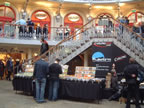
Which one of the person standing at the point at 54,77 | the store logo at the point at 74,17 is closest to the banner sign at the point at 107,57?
the person standing at the point at 54,77

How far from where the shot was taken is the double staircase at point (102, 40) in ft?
34.2

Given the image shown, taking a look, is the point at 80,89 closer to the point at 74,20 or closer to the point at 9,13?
the point at 74,20

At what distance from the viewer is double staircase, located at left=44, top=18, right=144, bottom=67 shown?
1043 cm

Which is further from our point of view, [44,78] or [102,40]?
[102,40]

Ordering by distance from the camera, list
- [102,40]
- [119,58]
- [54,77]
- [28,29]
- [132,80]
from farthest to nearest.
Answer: [28,29] < [102,40] < [119,58] < [54,77] < [132,80]

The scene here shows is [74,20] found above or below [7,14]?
below

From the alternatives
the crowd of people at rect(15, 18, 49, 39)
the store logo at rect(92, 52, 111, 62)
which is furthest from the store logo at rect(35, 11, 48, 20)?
the store logo at rect(92, 52, 111, 62)

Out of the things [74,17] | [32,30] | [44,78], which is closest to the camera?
[44,78]

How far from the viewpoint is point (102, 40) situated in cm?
1120

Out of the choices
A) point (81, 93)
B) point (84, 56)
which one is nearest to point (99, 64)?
point (81, 93)

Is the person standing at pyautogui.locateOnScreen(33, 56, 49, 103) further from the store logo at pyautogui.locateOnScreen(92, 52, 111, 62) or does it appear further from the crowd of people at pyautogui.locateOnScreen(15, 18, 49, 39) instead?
the crowd of people at pyautogui.locateOnScreen(15, 18, 49, 39)

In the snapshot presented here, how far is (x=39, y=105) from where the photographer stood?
7.36 meters

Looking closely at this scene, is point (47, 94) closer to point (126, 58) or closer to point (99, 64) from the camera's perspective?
point (99, 64)

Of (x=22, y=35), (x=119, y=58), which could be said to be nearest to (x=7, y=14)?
(x=22, y=35)
